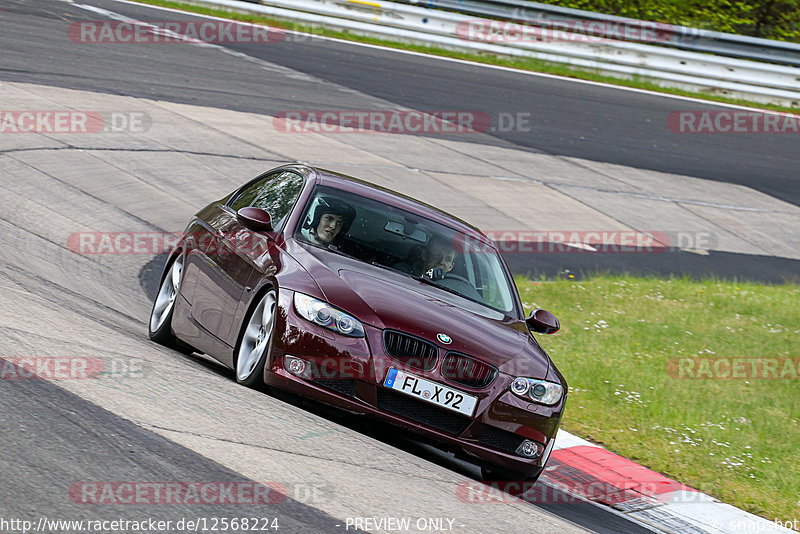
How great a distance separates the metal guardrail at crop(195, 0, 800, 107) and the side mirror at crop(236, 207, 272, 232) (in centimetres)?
1798

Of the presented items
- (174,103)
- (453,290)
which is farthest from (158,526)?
(174,103)

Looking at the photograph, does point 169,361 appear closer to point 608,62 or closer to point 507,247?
point 507,247

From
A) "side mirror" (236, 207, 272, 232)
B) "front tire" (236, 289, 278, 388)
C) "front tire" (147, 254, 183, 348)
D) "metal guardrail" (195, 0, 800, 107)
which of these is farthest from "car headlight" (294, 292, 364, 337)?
"metal guardrail" (195, 0, 800, 107)

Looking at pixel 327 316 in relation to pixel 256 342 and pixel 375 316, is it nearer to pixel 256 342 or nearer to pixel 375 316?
pixel 375 316

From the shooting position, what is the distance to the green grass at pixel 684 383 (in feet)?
26.6

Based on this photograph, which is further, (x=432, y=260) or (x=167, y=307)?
(x=167, y=307)

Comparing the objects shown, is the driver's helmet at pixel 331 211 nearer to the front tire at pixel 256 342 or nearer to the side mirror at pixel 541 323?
the front tire at pixel 256 342

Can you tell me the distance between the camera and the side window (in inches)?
298

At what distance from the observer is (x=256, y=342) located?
662 cm

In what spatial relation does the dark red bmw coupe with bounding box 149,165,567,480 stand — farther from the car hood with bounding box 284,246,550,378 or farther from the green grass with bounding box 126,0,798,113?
the green grass with bounding box 126,0,798,113

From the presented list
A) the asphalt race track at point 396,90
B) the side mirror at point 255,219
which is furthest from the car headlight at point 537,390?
the asphalt race track at point 396,90

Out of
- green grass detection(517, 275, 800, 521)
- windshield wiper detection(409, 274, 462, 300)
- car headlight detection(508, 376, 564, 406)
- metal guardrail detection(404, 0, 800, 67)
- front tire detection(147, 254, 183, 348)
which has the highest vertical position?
metal guardrail detection(404, 0, 800, 67)

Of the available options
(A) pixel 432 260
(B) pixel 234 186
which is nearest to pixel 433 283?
(A) pixel 432 260

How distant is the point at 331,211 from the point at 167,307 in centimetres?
169
